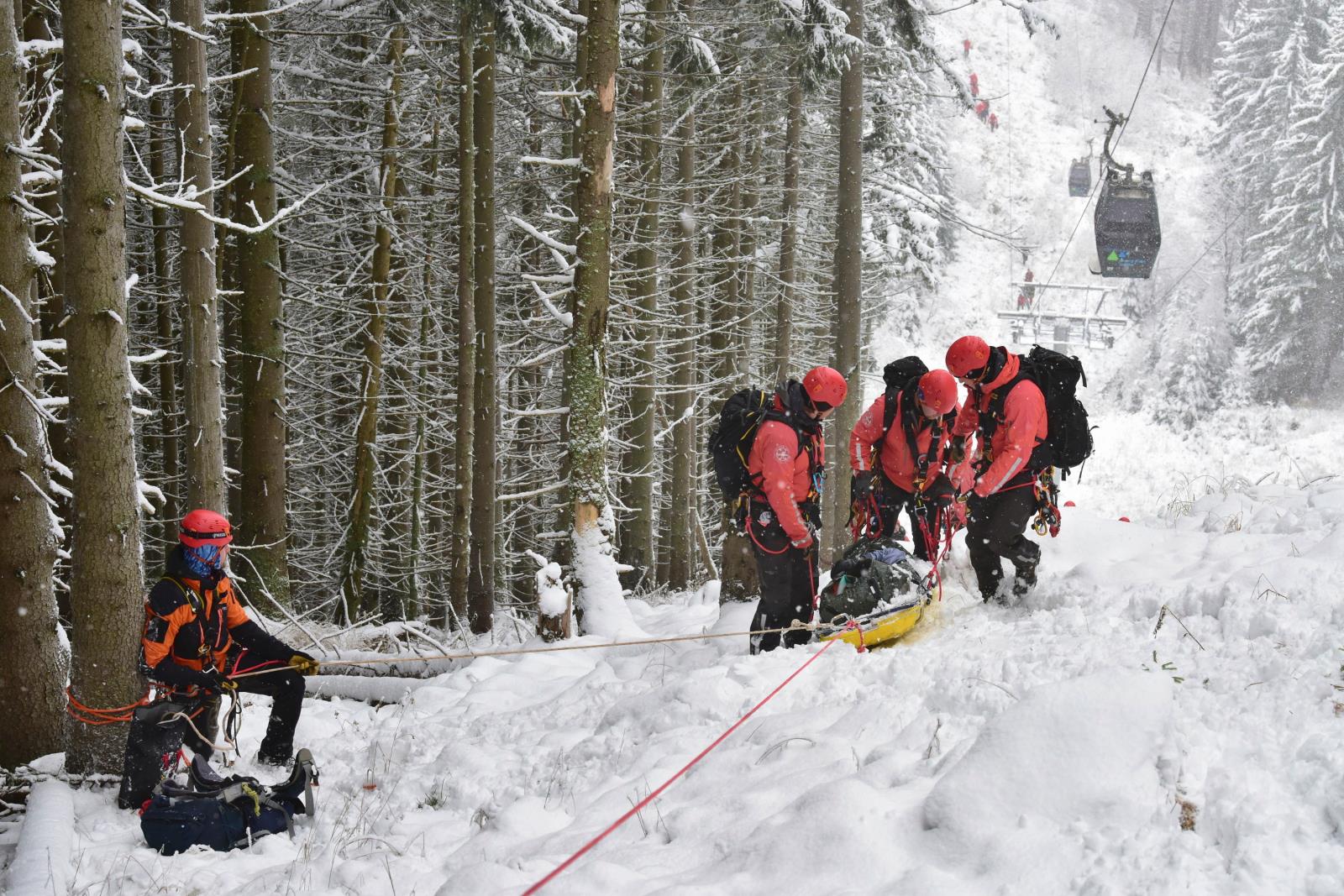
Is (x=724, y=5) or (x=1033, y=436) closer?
(x=1033, y=436)

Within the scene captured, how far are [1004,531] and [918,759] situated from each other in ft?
10.1

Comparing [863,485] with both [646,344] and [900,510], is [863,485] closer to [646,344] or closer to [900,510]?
[900,510]

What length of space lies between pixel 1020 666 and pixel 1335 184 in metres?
37.1

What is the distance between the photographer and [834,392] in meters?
6.26

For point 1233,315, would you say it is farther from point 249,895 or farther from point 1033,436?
point 249,895

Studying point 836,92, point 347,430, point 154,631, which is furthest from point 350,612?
point 836,92

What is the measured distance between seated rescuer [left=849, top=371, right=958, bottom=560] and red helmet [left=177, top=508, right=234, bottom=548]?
4.43 metres

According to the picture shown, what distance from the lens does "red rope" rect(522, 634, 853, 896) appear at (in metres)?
3.50

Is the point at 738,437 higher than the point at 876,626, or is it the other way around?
the point at 738,437

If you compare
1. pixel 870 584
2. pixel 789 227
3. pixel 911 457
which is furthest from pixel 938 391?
pixel 789 227

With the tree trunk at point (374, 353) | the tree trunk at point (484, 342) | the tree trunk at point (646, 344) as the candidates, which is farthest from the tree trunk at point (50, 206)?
the tree trunk at point (646, 344)

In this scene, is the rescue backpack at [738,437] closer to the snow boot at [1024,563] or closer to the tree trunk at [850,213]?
the snow boot at [1024,563]

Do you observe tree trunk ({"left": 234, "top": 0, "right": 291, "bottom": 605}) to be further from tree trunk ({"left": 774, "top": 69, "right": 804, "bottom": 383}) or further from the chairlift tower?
the chairlift tower

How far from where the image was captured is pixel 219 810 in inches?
190
